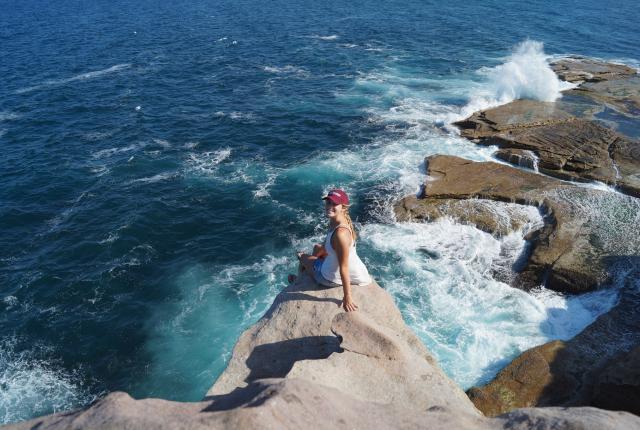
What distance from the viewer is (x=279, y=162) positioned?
32.4 m

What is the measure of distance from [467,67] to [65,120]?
134ft

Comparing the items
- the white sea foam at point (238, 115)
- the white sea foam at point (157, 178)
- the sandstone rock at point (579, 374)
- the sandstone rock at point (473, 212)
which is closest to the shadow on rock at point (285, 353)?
the sandstone rock at point (579, 374)

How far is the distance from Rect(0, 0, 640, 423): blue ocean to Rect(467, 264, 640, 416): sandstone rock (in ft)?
5.16

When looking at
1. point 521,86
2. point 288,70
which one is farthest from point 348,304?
point 288,70

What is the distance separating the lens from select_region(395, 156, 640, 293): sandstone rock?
65.9 ft

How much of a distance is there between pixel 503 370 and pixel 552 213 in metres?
11.3

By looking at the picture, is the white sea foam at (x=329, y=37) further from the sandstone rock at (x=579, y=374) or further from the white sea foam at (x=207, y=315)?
the sandstone rock at (x=579, y=374)

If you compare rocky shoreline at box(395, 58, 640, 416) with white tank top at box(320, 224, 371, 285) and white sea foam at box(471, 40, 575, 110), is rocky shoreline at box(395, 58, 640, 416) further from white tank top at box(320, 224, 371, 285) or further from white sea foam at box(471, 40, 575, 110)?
white tank top at box(320, 224, 371, 285)

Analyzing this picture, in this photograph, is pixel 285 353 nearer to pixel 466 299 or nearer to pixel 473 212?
pixel 466 299

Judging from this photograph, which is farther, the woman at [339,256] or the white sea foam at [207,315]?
the white sea foam at [207,315]

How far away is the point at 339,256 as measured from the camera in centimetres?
970

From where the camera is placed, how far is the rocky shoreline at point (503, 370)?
7.25 metres

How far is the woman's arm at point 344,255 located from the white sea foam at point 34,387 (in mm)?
12397

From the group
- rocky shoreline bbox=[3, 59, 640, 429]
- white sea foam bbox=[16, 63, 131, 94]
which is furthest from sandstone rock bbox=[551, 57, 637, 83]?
white sea foam bbox=[16, 63, 131, 94]
